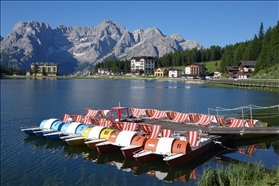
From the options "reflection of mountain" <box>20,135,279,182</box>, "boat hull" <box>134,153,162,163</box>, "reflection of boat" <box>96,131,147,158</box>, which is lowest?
"reflection of mountain" <box>20,135,279,182</box>

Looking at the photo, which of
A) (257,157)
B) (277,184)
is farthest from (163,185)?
(257,157)

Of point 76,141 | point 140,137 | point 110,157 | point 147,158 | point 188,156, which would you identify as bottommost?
point 110,157

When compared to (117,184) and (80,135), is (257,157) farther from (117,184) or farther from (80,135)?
(80,135)

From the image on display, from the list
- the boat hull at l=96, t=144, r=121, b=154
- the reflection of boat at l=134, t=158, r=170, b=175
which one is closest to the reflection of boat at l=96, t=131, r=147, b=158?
the boat hull at l=96, t=144, r=121, b=154

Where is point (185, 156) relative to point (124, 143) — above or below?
below

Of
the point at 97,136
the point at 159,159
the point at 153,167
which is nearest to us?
the point at 153,167

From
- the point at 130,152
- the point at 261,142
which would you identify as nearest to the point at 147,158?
the point at 130,152

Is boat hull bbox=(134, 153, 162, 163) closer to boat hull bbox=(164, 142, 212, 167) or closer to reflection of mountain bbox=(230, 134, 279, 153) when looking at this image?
boat hull bbox=(164, 142, 212, 167)

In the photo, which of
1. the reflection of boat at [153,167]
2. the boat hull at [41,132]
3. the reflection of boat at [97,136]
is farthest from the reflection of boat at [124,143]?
Result: the boat hull at [41,132]

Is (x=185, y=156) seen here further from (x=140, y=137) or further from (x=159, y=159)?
(x=140, y=137)

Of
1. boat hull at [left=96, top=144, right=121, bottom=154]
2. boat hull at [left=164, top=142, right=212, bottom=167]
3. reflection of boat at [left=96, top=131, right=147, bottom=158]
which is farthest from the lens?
boat hull at [left=96, top=144, right=121, bottom=154]

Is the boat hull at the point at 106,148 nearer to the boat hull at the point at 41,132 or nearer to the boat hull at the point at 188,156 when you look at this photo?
the boat hull at the point at 188,156

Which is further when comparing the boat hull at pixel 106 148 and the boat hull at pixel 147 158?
the boat hull at pixel 106 148

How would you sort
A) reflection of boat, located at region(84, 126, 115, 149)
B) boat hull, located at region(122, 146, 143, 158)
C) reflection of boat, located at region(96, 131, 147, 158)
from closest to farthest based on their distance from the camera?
boat hull, located at region(122, 146, 143, 158) < reflection of boat, located at region(96, 131, 147, 158) < reflection of boat, located at region(84, 126, 115, 149)
